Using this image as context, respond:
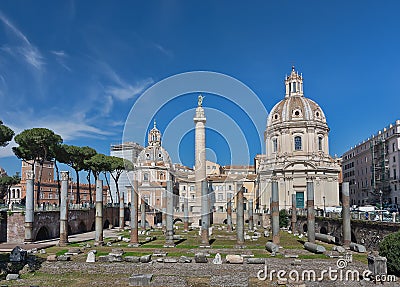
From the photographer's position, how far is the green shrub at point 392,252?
67.3 feet

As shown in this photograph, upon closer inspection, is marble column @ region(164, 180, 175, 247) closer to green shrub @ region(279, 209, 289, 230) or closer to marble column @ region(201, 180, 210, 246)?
marble column @ region(201, 180, 210, 246)

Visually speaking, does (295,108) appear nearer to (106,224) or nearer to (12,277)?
(106,224)

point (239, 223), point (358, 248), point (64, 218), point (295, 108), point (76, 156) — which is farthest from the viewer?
point (295, 108)

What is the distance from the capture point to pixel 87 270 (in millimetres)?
23734

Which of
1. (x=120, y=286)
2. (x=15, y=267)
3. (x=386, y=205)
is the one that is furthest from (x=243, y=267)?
(x=386, y=205)

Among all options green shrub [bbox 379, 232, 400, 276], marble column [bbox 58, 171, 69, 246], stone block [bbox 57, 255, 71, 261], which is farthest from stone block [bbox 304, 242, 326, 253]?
marble column [bbox 58, 171, 69, 246]

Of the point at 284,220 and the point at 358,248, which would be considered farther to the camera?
the point at 284,220

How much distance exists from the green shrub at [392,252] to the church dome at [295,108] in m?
56.9

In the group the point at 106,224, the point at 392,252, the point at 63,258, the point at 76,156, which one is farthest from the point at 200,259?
the point at 76,156

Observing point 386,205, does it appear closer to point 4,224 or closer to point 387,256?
point 387,256

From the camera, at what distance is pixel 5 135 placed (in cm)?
5184

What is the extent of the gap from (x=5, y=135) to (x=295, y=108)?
4974cm

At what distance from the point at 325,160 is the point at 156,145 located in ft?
164

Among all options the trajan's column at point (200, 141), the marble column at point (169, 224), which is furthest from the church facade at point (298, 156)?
the marble column at point (169, 224)
